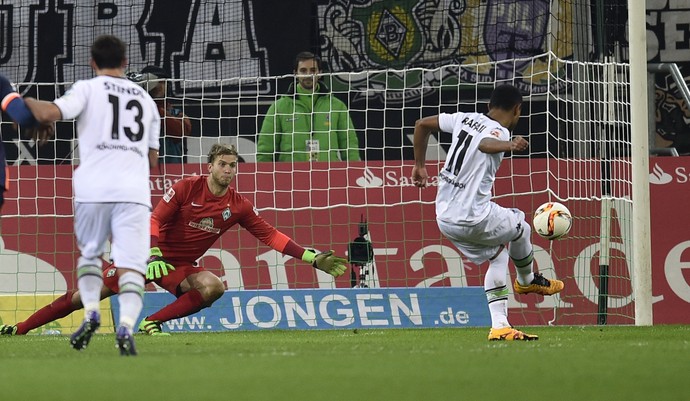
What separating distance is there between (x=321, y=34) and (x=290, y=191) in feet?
10.4

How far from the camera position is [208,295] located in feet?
34.3

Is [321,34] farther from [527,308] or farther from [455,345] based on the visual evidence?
[455,345]

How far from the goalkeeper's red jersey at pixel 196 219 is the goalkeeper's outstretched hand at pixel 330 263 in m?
0.66

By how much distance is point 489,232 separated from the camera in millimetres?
9180

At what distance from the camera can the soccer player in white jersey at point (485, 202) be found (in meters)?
9.05

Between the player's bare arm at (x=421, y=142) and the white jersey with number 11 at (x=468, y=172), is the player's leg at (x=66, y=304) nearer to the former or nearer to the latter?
the player's bare arm at (x=421, y=142)

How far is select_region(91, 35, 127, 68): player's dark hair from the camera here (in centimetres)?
715

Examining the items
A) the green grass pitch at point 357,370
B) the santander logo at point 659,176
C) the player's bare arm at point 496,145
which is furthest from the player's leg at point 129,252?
the santander logo at point 659,176

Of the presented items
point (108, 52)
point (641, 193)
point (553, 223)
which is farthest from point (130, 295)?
point (641, 193)

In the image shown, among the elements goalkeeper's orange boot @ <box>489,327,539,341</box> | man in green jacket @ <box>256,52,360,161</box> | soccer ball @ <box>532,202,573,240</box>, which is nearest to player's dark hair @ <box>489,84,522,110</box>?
soccer ball @ <box>532,202,573,240</box>

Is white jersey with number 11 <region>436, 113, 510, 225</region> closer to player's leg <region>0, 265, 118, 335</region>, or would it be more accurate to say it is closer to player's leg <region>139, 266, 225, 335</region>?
player's leg <region>139, 266, 225, 335</region>

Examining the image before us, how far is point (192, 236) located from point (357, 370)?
5.05 metres

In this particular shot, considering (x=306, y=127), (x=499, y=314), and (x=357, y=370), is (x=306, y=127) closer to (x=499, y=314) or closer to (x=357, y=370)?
(x=499, y=314)

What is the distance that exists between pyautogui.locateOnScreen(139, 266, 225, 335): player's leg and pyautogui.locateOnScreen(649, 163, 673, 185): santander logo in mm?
4577
